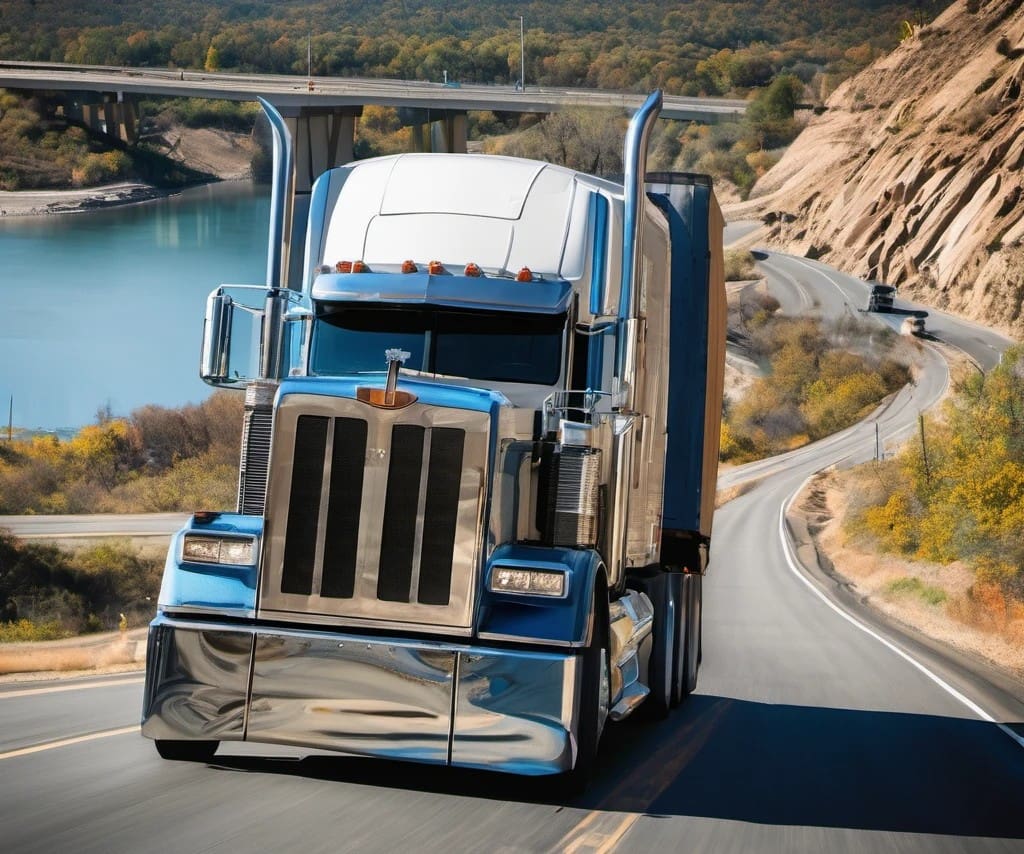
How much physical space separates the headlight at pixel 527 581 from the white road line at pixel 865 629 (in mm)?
7649

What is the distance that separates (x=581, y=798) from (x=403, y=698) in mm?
1523

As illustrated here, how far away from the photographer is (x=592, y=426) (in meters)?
9.08

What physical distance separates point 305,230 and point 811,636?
73.1 feet

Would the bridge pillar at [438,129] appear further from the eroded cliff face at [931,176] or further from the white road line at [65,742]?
the white road line at [65,742]

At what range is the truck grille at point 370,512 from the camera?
8.35m

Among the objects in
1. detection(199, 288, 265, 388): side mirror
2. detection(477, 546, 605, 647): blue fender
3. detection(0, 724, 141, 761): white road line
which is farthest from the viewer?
detection(199, 288, 265, 388): side mirror

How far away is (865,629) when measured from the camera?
3409 cm

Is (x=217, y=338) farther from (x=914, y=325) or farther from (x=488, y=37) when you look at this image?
(x=488, y=37)

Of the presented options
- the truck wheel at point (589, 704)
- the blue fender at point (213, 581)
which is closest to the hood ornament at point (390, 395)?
the blue fender at point (213, 581)

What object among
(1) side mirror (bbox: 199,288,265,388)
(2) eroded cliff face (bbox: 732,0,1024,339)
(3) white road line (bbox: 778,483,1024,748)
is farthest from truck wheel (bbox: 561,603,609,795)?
(2) eroded cliff face (bbox: 732,0,1024,339)

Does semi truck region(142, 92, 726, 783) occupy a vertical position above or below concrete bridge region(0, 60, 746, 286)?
below

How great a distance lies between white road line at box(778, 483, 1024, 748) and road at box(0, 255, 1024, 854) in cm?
29

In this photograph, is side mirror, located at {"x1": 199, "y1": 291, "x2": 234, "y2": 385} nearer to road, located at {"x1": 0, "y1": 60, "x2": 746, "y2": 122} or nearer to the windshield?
the windshield

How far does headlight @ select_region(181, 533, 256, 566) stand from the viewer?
8461 millimetres
